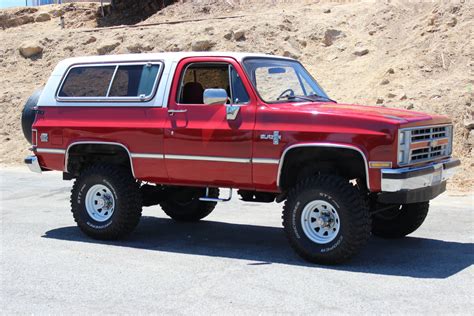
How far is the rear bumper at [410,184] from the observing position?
684cm

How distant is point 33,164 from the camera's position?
30.4 ft

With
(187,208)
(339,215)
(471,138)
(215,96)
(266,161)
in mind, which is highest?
(215,96)

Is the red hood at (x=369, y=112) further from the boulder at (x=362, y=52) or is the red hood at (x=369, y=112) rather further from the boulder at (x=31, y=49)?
the boulder at (x=31, y=49)

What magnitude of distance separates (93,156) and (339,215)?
11.5ft

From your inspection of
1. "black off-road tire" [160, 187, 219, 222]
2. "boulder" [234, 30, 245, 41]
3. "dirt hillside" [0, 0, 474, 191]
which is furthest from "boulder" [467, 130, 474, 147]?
"boulder" [234, 30, 245, 41]

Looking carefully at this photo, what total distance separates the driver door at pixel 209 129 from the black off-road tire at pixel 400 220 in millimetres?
1916

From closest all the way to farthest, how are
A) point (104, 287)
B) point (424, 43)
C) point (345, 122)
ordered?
point (104, 287) → point (345, 122) → point (424, 43)

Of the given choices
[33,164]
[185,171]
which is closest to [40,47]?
[33,164]

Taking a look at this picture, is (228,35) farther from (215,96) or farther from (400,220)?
(215,96)

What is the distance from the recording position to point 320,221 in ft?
24.1

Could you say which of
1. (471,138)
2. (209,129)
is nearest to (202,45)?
(471,138)

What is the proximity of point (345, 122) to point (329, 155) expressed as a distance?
50 cm

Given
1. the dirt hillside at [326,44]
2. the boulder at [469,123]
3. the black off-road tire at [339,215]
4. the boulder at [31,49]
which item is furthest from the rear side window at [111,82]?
the boulder at [31,49]

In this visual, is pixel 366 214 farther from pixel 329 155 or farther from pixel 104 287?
pixel 104 287
